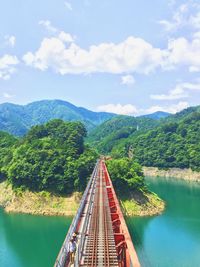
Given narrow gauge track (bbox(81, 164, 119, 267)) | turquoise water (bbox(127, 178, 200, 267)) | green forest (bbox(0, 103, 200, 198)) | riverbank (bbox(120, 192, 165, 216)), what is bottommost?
turquoise water (bbox(127, 178, 200, 267))

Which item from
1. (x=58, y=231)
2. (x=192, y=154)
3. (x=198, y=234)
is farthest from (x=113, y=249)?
(x=192, y=154)

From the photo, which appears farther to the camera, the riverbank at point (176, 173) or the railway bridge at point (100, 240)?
the riverbank at point (176, 173)

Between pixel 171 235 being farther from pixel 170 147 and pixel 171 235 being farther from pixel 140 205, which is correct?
pixel 170 147

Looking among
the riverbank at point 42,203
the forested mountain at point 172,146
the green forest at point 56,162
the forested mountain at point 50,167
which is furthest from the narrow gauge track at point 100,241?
the forested mountain at point 172,146

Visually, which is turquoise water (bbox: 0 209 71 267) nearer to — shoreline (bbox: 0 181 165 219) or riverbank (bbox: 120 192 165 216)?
shoreline (bbox: 0 181 165 219)

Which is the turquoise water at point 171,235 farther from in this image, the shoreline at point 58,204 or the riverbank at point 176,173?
the riverbank at point 176,173

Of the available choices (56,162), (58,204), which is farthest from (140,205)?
(56,162)

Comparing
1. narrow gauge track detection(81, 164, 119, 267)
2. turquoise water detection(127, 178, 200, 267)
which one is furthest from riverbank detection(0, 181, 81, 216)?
narrow gauge track detection(81, 164, 119, 267)
